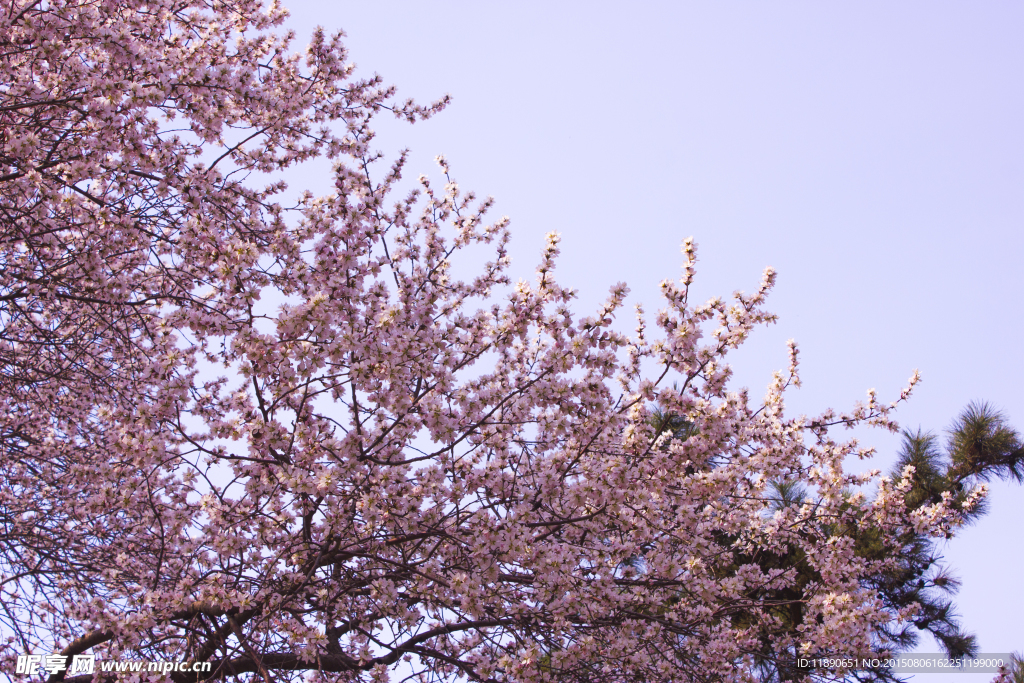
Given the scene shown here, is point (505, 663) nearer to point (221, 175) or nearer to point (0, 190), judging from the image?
point (221, 175)

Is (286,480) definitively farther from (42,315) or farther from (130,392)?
(42,315)

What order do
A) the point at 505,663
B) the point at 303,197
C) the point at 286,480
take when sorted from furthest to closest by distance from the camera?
the point at 303,197 → the point at 505,663 → the point at 286,480

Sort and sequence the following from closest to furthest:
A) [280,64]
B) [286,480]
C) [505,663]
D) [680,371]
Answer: [286,480] → [505,663] → [680,371] → [280,64]

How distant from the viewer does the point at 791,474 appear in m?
7.64

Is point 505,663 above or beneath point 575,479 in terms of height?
beneath

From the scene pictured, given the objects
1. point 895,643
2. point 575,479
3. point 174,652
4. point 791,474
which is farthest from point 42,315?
point 895,643

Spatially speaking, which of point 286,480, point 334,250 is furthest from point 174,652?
point 334,250

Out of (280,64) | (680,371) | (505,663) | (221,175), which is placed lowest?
(505,663)

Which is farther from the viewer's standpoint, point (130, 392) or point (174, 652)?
point (130, 392)

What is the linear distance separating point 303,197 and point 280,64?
1854 millimetres

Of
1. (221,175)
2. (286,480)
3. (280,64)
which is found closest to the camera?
(286,480)

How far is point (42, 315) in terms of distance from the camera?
7.18 meters

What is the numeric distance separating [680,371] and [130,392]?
4957mm

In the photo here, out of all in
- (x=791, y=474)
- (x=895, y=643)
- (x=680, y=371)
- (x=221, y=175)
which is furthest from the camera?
(x=895, y=643)
